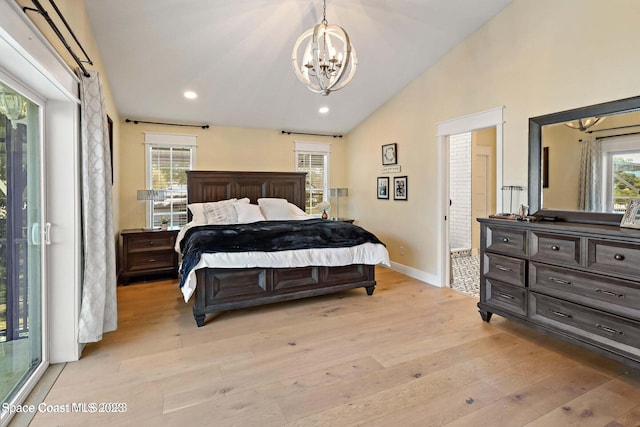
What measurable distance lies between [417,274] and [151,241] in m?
3.75

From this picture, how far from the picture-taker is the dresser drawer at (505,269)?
2.84 metres

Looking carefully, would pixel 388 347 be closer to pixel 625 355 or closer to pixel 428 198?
pixel 625 355

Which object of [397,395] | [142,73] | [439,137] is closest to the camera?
[397,395]

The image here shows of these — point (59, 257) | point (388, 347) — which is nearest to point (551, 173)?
point (388, 347)

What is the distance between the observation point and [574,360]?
2494 mm

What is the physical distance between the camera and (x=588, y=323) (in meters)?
2.40

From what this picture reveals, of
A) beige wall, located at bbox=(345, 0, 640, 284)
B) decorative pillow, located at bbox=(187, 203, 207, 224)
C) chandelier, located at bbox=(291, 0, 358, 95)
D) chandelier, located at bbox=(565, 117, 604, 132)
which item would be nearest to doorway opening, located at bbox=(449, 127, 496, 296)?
beige wall, located at bbox=(345, 0, 640, 284)

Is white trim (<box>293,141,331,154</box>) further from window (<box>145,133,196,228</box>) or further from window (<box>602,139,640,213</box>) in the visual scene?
window (<box>602,139,640,213</box>)

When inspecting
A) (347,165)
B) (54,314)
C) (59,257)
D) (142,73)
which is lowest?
(54,314)

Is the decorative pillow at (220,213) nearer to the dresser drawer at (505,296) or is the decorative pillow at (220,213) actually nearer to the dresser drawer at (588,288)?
the dresser drawer at (505,296)

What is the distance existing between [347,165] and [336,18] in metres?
3.32

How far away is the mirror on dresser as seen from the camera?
260 cm

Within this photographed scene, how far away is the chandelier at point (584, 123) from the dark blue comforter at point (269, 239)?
2.21m

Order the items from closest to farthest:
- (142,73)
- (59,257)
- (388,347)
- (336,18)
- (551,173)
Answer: (59,257) < (388,347) < (551,173) < (336,18) < (142,73)
